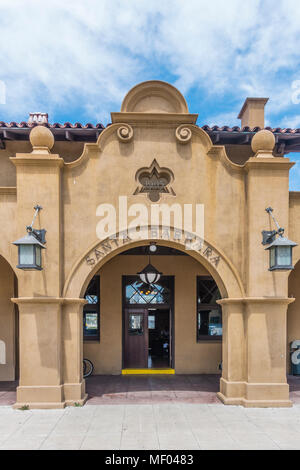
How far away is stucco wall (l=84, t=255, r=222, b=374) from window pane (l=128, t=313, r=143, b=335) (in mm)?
473

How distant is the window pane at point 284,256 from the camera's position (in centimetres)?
739

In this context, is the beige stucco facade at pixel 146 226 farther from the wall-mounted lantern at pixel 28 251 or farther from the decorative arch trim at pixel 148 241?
the wall-mounted lantern at pixel 28 251

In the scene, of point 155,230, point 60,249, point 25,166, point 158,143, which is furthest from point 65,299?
point 158,143

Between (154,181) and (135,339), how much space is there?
17.8ft

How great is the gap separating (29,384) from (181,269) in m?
5.45

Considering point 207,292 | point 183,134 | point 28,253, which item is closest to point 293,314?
point 207,292

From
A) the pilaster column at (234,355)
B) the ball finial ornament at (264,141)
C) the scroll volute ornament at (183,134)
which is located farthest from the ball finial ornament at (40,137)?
the pilaster column at (234,355)

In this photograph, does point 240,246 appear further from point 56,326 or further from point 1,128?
point 1,128

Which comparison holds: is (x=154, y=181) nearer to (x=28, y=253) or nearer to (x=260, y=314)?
(x=28, y=253)

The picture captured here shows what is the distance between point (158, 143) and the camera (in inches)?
325

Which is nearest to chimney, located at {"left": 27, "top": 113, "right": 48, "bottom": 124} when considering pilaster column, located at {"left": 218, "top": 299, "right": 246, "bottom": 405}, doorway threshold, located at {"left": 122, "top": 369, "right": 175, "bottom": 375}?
pilaster column, located at {"left": 218, "top": 299, "right": 246, "bottom": 405}

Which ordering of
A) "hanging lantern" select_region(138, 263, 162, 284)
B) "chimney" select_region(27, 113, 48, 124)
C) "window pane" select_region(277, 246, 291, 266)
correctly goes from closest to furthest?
1. "window pane" select_region(277, 246, 291, 266)
2. "hanging lantern" select_region(138, 263, 162, 284)
3. "chimney" select_region(27, 113, 48, 124)

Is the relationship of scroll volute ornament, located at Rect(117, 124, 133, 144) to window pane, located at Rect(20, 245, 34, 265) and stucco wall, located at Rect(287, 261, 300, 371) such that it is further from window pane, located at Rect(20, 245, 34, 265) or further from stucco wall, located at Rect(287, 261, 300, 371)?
stucco wall, located at Rect(287, 261, 300, 371)

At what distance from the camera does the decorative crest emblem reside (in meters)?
8.20
